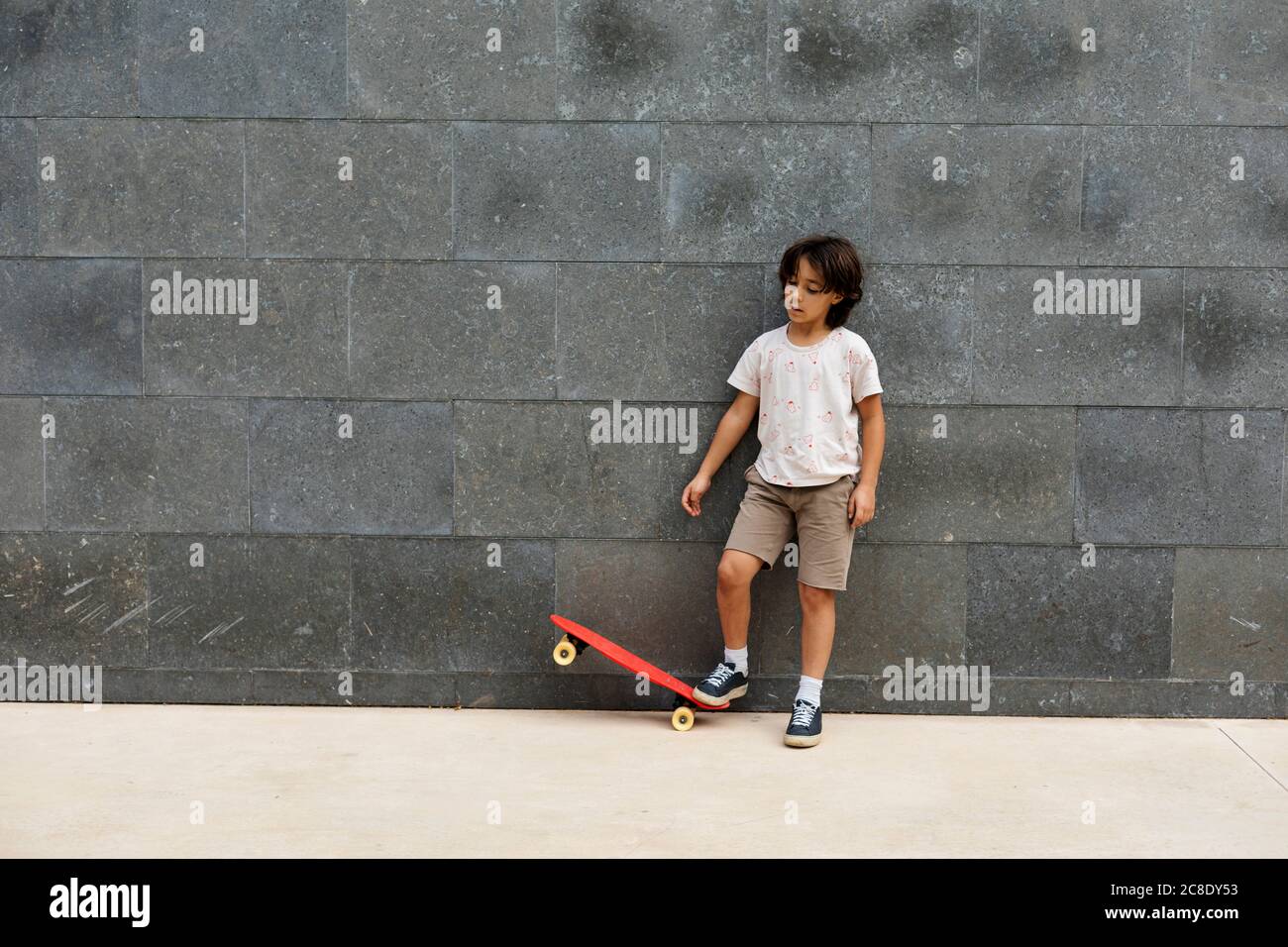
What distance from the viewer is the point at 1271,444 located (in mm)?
5336

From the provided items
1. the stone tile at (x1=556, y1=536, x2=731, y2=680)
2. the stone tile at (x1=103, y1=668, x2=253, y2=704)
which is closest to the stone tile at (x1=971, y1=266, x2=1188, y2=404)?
the stone tile at (x1=556, y1=536, x2=731, y2=680)

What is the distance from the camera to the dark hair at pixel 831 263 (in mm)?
5035

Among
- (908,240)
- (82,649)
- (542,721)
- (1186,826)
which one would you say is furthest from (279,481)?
(1186,826)

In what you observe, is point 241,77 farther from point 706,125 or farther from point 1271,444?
point 1271,444

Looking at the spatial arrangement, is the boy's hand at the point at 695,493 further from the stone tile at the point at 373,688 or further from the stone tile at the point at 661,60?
the stone tile at the point at 661,60

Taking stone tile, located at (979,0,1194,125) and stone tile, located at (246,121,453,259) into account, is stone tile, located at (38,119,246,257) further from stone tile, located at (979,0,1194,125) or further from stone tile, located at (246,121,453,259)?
stone tile, located at (979,0,1194,125)

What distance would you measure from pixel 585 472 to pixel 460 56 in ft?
6.34

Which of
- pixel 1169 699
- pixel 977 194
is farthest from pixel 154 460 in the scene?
pixel 1169 699

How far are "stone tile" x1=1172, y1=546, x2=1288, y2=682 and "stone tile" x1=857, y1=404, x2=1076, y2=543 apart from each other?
2.04 feet

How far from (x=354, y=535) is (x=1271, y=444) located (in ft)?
13.6

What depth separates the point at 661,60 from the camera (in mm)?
5316

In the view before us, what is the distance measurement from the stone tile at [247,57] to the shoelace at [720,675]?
3.00 metres

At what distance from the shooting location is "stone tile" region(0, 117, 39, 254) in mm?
5449

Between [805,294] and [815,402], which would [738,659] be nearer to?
[815,402]
